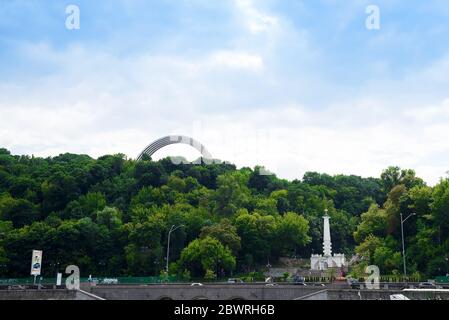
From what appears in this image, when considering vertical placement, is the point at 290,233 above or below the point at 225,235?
above

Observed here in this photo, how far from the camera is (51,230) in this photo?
274 feet

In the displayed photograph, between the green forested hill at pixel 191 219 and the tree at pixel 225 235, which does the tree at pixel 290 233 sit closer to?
the green forested hill at pixel 191 219

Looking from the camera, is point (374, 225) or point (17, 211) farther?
point (17, 211)

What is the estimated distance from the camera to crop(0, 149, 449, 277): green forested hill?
245ft

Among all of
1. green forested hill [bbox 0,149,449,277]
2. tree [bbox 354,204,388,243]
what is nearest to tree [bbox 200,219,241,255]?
green forested hill [bbox 0,149,449,277]

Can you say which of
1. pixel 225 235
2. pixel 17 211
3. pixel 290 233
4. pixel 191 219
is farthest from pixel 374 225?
pixel 17 211

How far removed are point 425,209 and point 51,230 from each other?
6083 centimetres

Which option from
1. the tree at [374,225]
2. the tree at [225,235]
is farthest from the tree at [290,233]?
the tree at [374,225]

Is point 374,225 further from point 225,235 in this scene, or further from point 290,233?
point 225,235

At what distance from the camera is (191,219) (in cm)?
9169

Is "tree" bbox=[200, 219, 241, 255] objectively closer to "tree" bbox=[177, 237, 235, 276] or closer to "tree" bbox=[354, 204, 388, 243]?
"tree" bbox=[177, 237, 235, 276]
